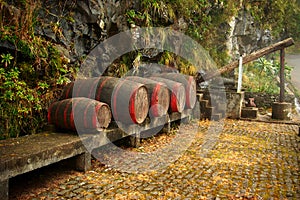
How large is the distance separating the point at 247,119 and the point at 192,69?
8.78ft

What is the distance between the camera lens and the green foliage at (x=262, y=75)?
14.5m

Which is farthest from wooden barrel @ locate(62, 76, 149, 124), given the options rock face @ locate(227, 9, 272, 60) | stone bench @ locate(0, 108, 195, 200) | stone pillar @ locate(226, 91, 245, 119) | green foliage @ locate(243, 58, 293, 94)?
rock face @ locate(227, 9, 272, 60)

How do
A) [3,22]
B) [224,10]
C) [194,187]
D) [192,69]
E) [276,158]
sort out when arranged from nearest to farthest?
[194,187], [3,22], [276,158], [192,69], [224,10]

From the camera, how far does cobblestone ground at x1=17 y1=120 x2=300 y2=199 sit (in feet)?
11.2

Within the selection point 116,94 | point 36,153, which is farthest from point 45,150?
point 116,94

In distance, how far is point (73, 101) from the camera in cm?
431

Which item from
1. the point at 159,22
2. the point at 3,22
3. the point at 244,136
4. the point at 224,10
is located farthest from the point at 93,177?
the point at 224,10

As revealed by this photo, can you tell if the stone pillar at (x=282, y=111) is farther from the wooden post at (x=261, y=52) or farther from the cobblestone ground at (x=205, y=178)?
the cobblestone ground at (x=205, y=178)

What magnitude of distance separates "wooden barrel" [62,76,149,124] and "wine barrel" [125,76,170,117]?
0.67 meters

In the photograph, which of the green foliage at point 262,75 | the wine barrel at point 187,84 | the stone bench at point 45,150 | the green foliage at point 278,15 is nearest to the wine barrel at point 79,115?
the stone bench at point 45,150

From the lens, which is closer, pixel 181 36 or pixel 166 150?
pixel 166 150

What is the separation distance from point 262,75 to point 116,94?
13.1m

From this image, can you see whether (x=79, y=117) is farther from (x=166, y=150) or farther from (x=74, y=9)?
(x=74, y=9)

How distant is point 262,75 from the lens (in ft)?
51.7
